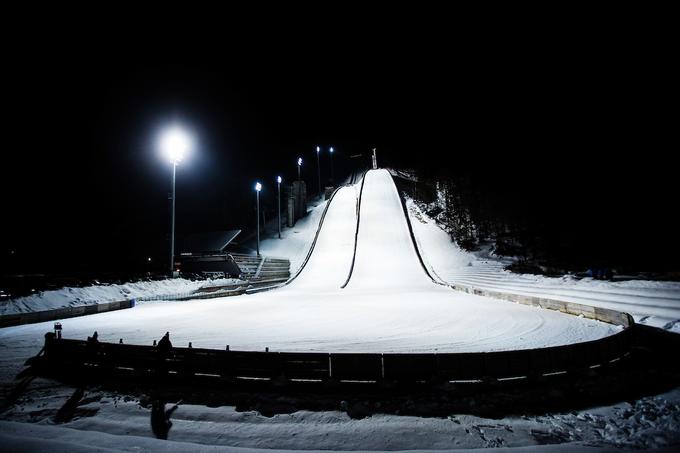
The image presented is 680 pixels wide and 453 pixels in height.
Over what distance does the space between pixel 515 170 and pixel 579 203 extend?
9689 mm

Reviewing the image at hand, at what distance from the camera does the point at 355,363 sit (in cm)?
556

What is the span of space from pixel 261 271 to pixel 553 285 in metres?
20.2

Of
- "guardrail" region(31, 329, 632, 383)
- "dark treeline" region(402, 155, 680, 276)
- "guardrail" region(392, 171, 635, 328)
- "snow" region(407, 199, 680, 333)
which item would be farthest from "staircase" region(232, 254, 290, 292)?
"guardrail" region(31, 329, 632, 383)

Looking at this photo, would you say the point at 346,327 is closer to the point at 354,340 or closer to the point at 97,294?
the point at 354,340

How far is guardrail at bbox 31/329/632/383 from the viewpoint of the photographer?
5469 millimetres

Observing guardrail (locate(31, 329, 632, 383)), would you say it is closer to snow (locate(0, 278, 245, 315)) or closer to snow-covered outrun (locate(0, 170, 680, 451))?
snow-covered outrun (locate(0, 170, 680, 451))

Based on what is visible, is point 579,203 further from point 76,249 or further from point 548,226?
point 76,249

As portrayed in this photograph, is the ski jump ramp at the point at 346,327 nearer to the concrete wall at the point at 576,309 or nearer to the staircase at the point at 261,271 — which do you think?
the concrete wall at the point at 576,309

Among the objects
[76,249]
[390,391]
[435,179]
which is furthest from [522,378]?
[76,249]

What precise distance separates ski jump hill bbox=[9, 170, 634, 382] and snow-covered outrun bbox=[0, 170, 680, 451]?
0.25 feet

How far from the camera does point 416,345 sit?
8.02 meters

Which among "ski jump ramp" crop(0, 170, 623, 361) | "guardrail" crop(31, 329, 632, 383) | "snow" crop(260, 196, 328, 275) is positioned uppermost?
"snow" crop(260, 196, 328, 275)

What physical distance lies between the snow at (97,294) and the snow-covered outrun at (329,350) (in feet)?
4.07

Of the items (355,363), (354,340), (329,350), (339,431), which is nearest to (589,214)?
(354,340)
